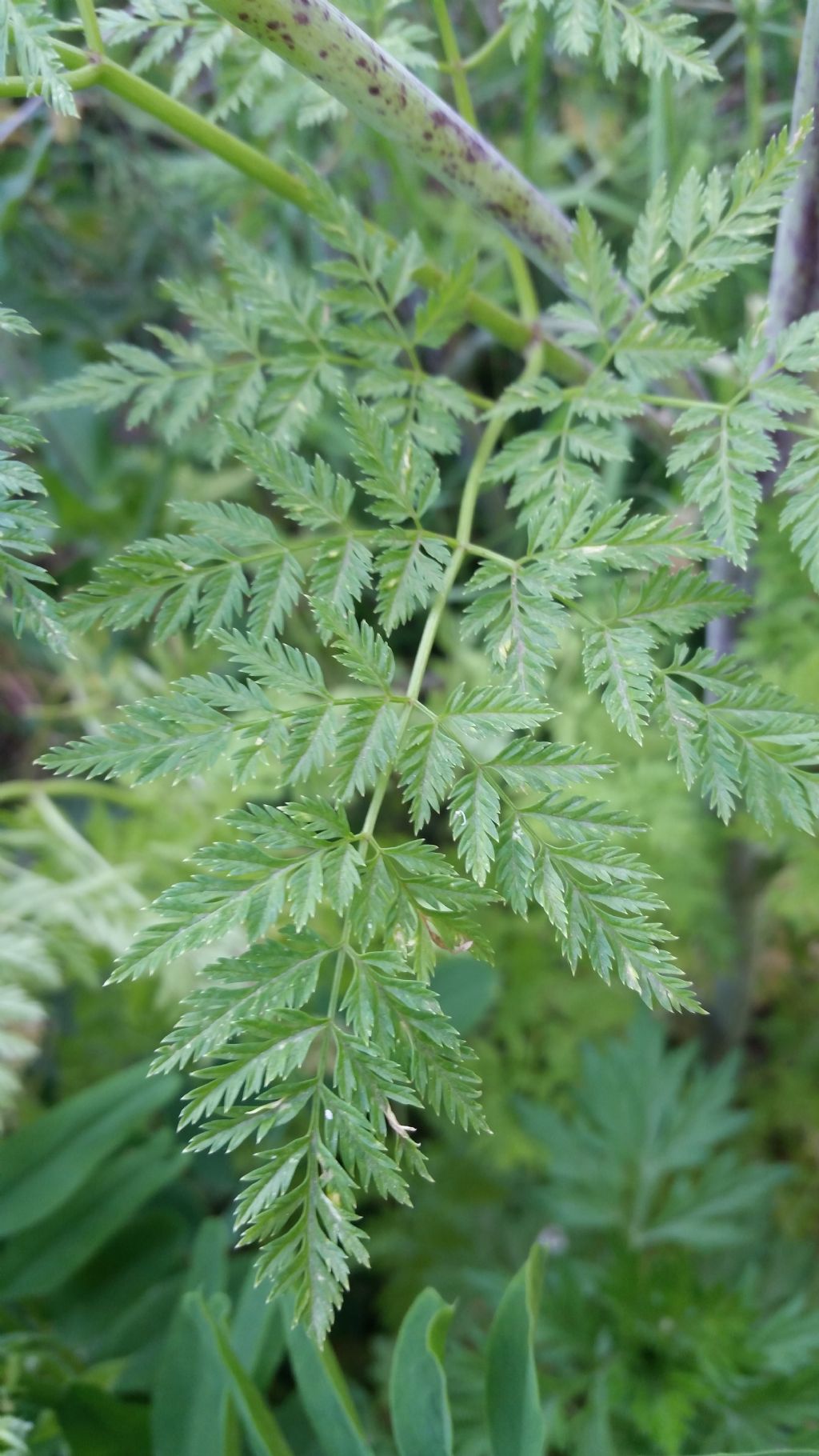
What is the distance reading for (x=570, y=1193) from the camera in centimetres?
108

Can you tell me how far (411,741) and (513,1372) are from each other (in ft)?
1.25

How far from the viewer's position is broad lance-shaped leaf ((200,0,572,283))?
0.52 meters

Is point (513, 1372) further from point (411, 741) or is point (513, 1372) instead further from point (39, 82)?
point (39, 82)

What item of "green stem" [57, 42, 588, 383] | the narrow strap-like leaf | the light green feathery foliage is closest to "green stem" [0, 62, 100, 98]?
"green stem" [57, 42, 588, 383]

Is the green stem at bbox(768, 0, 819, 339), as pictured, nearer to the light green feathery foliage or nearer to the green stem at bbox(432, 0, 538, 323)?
the light green feathery foliage

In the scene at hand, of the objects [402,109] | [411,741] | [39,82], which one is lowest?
[411,741]

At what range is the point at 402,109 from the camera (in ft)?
1.87

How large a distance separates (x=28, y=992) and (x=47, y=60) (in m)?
0.97

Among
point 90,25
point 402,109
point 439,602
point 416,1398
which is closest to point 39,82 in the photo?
point 90,25

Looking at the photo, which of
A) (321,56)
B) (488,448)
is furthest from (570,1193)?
(321,56)

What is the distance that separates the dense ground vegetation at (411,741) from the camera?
476 millimetres

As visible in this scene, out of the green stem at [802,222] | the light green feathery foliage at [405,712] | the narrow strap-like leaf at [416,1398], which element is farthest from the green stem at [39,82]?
the narrow strap-like leaf at [416,1398]

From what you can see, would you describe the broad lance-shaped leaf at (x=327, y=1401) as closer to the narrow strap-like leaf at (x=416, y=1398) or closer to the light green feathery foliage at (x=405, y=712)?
the narrow strap-like leaf at (x=416, y=1398)

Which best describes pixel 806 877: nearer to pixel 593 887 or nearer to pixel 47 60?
pixel 593 887
